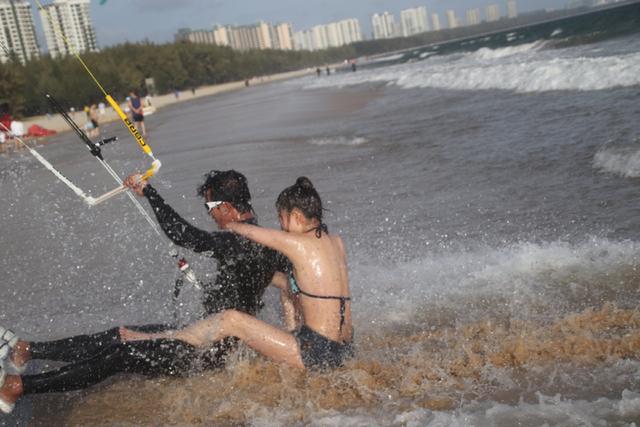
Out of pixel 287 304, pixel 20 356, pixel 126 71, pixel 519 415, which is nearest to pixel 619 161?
pixel 287 304

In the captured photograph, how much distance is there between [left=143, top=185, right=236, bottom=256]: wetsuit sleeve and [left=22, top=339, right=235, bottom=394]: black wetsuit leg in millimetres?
608

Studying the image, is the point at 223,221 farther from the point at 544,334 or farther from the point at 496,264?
the point at 496,264

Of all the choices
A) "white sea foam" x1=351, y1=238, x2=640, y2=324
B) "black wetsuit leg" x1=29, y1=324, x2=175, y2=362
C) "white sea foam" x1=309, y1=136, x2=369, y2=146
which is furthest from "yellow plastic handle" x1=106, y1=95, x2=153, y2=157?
"white sea foam" x1=309, y1=136, x2=369, y2=146

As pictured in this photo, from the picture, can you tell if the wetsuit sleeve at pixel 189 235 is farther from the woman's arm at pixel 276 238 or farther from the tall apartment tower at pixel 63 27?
the tall apartment tower at pixel 63 27

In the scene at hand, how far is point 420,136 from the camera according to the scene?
489 inches

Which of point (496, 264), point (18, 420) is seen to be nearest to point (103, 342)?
point (18, 420)

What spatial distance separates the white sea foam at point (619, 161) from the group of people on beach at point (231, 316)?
483 centimetres

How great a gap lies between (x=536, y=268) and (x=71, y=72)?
232 feet

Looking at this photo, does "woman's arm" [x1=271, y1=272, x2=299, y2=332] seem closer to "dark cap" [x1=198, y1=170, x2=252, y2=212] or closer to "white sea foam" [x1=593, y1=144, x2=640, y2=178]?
"dark cap" [x1=198, y1=170, x2=252, y2=212]

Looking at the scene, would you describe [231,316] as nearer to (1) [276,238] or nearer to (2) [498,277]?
(1) [276,238]

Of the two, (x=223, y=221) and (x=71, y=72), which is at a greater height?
(x=71, y=72)

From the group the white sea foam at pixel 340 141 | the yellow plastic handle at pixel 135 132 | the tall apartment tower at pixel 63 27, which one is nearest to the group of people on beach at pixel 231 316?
the yellow plastic handle at pixel 135 132

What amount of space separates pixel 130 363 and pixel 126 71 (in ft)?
258

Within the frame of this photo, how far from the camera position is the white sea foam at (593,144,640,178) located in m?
7.22
